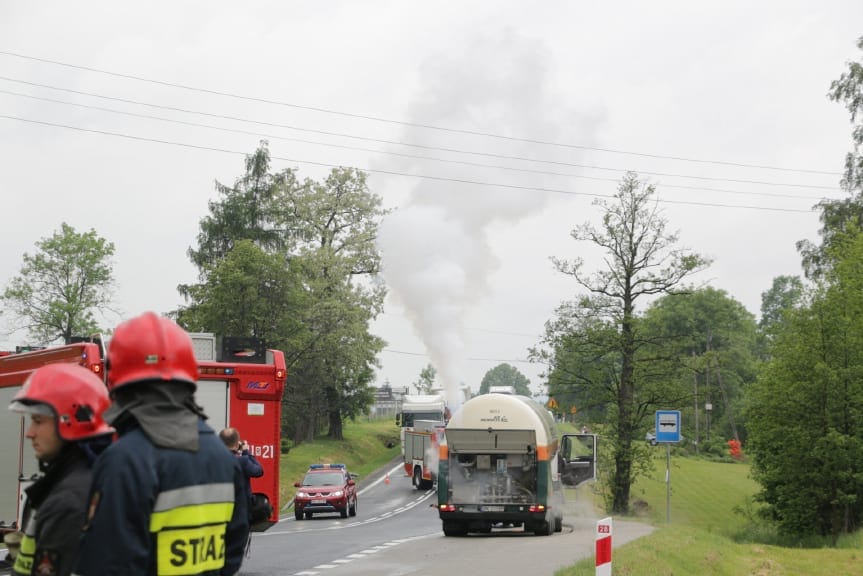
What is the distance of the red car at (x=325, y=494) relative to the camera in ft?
119

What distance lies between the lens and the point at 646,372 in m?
40.2

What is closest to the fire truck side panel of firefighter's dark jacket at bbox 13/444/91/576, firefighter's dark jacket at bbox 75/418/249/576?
firefighter's dark jacket at bbox 13/444/91/576

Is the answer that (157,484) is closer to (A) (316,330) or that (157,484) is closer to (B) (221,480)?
(B) (221,480)

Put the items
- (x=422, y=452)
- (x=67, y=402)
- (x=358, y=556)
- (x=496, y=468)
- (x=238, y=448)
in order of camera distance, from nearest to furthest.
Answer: (x=67, y=402)
(x=238, y=448)
(x=358, y=556)
(x=496, y=468)
(x=422, y=452)

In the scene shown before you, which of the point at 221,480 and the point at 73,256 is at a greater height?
the point at 73,256

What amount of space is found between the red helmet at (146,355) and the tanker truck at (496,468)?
67.4 feet

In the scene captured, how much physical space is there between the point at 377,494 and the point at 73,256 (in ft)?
78.2

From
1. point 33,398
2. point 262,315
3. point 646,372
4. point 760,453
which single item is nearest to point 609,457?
point 646,372

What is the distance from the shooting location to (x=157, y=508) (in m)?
3.88

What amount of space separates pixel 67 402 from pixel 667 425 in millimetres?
24583

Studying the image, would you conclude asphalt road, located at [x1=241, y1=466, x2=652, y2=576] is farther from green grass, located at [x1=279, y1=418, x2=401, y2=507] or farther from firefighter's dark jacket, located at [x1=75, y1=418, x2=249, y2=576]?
green grass, located at [x1=279, y1=418, x2=401, y2=507]

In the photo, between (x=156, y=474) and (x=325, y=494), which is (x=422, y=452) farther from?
(x=156, y=474)

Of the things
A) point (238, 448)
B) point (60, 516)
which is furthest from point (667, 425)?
point (60, 516)

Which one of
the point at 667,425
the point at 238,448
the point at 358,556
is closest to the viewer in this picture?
the point at 238,448
